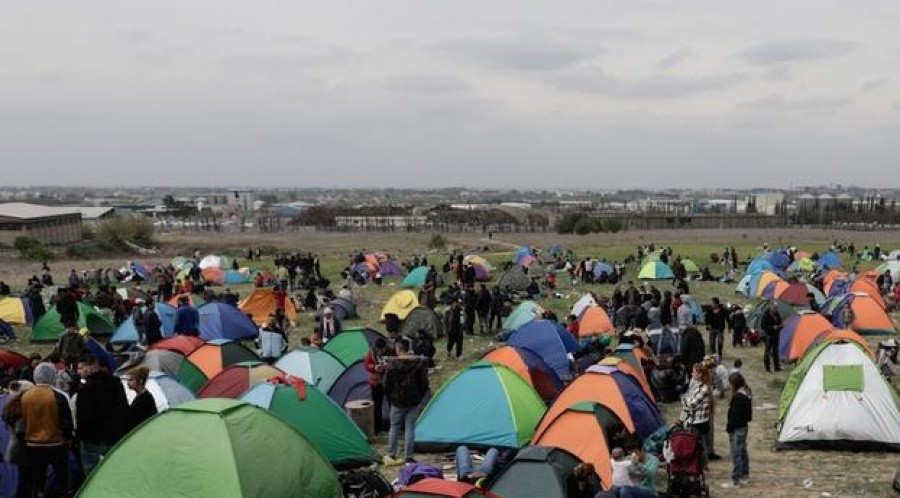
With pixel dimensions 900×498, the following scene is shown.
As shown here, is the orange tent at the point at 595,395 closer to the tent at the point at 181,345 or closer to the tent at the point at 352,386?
the tent at the point at 352,386

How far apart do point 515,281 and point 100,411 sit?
22642 mm

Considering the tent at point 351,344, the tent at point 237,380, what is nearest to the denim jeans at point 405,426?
the tent at point 237,380

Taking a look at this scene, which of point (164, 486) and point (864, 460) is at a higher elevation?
point (164, 486)

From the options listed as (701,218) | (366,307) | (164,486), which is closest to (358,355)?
(164,486)

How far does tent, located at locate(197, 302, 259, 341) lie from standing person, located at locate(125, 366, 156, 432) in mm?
11314

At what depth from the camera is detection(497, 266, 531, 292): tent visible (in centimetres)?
2988

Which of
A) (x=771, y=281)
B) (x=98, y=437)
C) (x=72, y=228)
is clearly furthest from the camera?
(x=72, y=228)

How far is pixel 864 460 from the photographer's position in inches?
421

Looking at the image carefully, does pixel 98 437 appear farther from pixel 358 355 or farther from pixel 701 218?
pixel 701 218

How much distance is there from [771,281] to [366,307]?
13796 millimetres

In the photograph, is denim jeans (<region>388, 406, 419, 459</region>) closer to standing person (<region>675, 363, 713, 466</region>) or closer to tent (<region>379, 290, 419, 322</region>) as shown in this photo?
standing person (<region>675, 363, 713, 466</region>)

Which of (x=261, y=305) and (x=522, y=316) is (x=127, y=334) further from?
(x=522, y=316)

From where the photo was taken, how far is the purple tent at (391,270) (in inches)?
1458

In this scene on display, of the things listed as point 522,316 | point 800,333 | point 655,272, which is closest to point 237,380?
point 522,316
